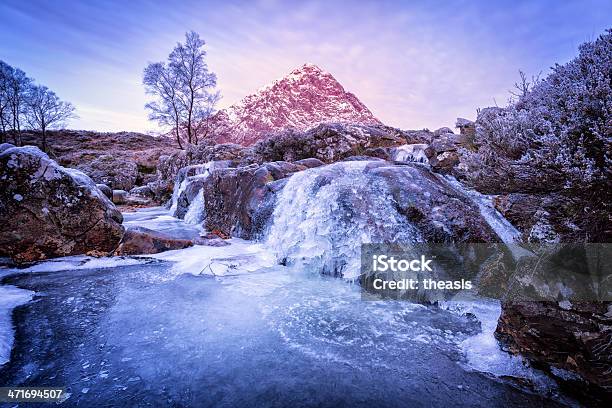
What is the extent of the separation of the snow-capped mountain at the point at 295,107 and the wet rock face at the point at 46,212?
1096 inches

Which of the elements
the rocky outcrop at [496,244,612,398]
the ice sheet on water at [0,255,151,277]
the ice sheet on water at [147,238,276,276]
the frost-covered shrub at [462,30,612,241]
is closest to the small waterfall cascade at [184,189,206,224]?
the ice sheet on water at [147,238,276,276]

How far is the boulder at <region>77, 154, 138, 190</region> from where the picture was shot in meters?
22.9

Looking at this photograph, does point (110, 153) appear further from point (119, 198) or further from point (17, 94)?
point (119, 198)

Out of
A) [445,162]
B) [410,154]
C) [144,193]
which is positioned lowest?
[144,193]

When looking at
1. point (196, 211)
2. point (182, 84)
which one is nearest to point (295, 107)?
point (182, 84)

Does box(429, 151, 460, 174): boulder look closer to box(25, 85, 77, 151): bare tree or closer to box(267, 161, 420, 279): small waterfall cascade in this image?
box(267, 161, 420, 279): small waterfall cascade

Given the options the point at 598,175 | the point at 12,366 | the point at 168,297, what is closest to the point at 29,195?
the point at 168,297

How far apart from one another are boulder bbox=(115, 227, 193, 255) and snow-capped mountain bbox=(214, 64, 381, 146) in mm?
27791

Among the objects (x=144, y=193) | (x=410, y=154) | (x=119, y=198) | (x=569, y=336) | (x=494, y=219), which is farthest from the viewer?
(x=144, y=193)

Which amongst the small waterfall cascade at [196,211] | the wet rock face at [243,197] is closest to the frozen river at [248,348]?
the wet rock face at [243,197]

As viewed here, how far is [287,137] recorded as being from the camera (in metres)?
14.4

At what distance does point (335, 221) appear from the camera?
5.61 meters

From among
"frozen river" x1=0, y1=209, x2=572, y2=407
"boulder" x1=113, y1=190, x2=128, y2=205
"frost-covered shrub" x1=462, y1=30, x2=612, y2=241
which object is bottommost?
"frozen river" x1=0, y1=209, x2=572, y2=407

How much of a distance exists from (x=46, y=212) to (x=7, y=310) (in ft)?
10.0
